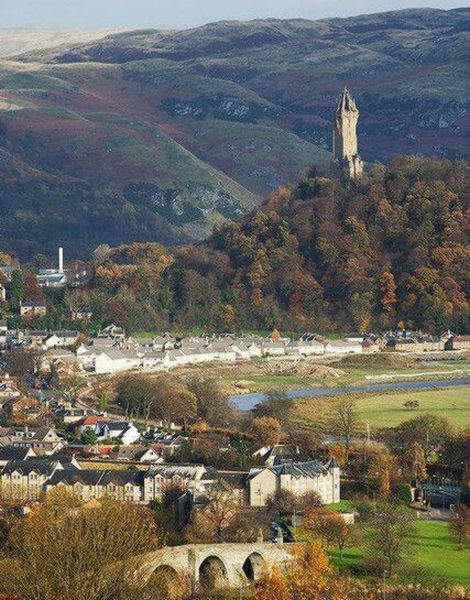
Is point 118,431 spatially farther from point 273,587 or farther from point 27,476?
point 273,587

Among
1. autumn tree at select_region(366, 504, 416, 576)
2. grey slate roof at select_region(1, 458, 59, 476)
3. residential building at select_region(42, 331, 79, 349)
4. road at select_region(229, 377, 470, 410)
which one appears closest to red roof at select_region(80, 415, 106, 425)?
road at select_region(229, 377, 470, 410)

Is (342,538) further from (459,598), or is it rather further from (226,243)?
(226,243)

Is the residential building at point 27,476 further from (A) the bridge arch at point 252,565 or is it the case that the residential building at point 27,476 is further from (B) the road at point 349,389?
(B) the road at point 349,389

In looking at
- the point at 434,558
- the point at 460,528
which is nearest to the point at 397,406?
the point at 460,528

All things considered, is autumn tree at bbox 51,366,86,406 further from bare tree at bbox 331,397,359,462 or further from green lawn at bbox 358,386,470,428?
green lawn at bbox 358,386,470,428

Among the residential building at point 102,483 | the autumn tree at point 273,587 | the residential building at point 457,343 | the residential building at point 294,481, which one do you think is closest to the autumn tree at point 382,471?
the residential building at point 294,481
